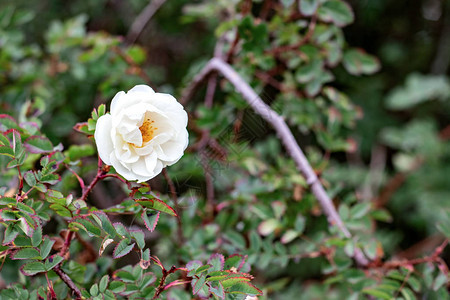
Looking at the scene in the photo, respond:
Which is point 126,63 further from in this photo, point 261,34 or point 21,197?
point 21,197

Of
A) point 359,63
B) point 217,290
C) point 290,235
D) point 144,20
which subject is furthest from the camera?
point 144,20

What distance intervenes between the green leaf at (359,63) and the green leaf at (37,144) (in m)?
0.79

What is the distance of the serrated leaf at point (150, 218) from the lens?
0.57 meters

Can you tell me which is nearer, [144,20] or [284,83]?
[284,83]

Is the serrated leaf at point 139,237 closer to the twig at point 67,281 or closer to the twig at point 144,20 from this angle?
the twig at point 67,281

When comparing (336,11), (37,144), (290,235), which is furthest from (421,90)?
(37,144)

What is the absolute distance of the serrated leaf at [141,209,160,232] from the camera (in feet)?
1.86

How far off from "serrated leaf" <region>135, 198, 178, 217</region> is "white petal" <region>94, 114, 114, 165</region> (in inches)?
2.8

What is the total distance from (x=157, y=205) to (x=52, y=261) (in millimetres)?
169

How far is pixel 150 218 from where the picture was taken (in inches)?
22.8

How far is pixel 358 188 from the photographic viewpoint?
1.87m

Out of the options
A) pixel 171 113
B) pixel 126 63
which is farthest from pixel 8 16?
pixel 171 113

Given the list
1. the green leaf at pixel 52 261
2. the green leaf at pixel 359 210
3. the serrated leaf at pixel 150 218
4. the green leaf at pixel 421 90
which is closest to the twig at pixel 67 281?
the green leaf at pixel 52 261

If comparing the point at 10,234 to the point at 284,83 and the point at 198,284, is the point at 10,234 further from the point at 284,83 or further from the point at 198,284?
the point at 284,83
